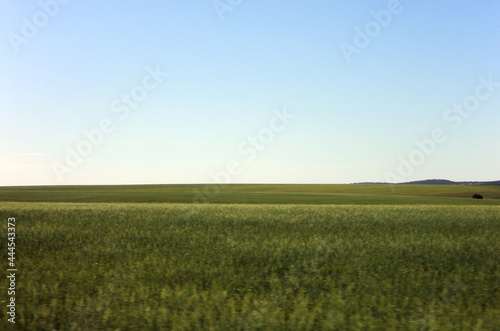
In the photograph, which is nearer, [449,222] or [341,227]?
[341,227]

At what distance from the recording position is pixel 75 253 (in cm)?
1407

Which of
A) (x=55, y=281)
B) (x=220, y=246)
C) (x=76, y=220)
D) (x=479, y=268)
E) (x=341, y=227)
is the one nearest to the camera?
(x=55, y=281)

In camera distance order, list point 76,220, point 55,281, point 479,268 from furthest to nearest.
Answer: point 76,220 → point 479,268 → point 55,281

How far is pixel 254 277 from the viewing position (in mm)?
10906

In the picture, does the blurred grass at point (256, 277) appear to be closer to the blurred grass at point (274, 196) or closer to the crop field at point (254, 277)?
the crop field at point (254, 277)

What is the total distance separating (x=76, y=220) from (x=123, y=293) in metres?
14.8

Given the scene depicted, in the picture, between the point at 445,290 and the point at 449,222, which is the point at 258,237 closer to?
the point at 445,290

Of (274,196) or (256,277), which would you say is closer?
(256,277)

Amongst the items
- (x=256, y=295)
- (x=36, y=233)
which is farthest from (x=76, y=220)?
(x=256, y=295)

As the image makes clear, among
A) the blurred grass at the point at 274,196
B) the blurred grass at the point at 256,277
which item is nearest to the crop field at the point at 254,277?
the blurred grass at the point at 256,277

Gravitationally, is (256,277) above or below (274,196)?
below

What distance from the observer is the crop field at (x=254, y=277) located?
7.82 m

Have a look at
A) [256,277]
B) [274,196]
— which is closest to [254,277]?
[256,277]

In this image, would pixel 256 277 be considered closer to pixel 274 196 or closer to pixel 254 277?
pixel 254 277
